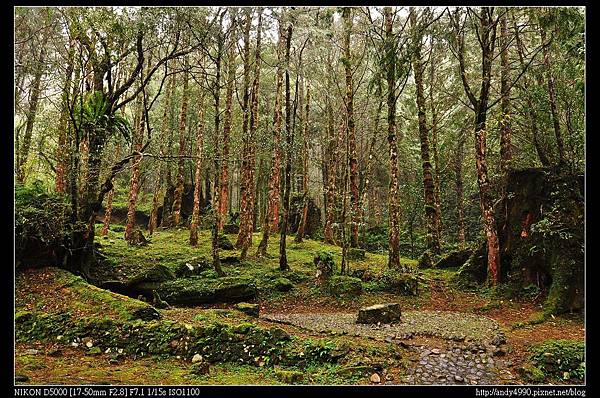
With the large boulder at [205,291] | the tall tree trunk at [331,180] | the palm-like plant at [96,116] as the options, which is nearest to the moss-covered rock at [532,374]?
the large boulder at [205,291]

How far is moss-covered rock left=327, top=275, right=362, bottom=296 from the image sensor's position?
38.8ft

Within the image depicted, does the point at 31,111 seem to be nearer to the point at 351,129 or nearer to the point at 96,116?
the point at 96,116

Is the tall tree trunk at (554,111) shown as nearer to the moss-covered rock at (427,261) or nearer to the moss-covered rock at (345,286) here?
the moss-covered rock at (345,286)

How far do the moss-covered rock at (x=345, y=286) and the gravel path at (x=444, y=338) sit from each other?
5.15ft

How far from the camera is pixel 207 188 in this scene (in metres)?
30.1

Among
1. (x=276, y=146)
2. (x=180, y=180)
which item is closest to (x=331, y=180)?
(x=276, y=146)

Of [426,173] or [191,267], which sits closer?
[191,267]

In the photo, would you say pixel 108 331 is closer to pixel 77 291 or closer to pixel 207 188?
pixel 77 291

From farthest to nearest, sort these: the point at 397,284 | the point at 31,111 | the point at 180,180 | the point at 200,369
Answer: the point at 180,180 < the point at 31,111 < the point at 397,284 < the point at 200,369

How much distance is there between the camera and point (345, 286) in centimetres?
1195

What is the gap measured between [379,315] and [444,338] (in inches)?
63.2

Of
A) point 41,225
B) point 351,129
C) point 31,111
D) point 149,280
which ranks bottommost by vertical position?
point 149,280

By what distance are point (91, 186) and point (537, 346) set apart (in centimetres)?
1095
